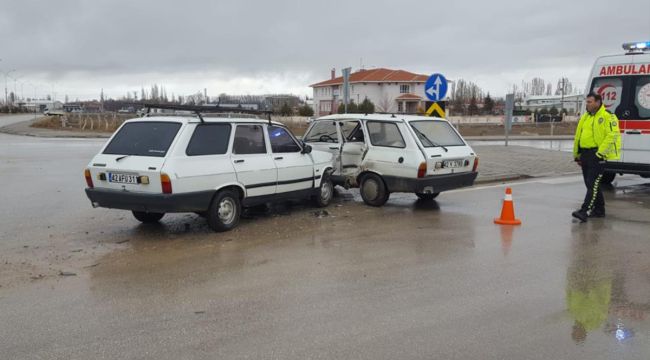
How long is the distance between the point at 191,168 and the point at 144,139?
846 millimetres

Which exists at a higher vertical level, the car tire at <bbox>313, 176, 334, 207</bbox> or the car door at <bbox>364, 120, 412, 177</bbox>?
the car door at <bbox>364, 120, 412, 177</bbox>

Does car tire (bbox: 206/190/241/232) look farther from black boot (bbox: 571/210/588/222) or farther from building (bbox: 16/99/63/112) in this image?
building (bbox: 16/99/63/112)

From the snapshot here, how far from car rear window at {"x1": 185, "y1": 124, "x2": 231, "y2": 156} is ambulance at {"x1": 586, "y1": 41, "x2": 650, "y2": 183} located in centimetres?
867

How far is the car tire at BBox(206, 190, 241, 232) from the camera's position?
302 inches

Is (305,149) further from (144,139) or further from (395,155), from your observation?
(144,139)

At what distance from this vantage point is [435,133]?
10266 millimetres

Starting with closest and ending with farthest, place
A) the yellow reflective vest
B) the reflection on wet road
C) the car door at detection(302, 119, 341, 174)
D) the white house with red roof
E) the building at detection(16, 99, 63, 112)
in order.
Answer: the yellow reflective vest → the car door at detection(302, 119, 341, 174) → the reflection on wet road → the white house with red roof → the building at detection(16, 99, 63, 112)

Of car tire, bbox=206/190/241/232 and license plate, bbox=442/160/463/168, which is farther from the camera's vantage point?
license plate, bbox=442/160/463/168

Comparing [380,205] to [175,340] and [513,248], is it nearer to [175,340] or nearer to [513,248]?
[513,248]

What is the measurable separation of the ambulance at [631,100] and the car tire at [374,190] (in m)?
5.62

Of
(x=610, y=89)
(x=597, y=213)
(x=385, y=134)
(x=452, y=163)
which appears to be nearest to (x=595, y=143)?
(x=597, y=213)

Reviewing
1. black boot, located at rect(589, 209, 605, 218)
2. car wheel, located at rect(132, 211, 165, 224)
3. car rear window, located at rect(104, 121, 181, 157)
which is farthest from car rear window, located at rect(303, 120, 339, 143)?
black boot, located at rect(589, 209, 605, 218)

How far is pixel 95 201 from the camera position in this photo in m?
7.59

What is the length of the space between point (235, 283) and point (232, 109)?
3913 mm
